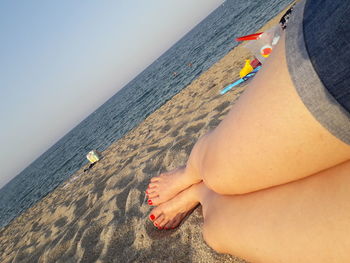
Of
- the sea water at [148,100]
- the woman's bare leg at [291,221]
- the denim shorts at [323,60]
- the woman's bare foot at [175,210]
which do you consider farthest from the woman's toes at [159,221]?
the sea water at [148,100]

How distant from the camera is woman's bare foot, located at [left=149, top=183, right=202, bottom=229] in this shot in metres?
1.86

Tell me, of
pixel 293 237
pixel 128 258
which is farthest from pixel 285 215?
pixel 128 258

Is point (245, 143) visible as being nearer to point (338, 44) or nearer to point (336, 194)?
point (336, 194)

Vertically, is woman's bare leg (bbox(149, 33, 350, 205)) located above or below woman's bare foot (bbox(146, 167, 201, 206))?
above

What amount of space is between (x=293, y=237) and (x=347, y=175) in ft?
0.93

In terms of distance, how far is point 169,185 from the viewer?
1.98 m

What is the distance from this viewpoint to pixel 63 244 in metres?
2.80

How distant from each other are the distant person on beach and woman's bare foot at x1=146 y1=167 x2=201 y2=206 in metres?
0.57

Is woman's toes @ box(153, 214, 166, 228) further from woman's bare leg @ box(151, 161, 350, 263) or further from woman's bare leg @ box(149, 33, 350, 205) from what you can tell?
woman's bare leg @ box(149, 33, 350, 205)

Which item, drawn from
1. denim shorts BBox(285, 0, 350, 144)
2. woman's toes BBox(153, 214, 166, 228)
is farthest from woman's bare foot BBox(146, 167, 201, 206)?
denim shorts BBox(285, 0, 350, 144)

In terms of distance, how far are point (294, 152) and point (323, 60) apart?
1.08 feet

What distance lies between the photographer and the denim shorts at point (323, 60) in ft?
2.10

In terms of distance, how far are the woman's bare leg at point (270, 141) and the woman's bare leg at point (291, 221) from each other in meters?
0.05

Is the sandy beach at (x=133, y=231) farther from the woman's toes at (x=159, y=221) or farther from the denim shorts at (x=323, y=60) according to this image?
the denim shorts at (x=323, y=60)
